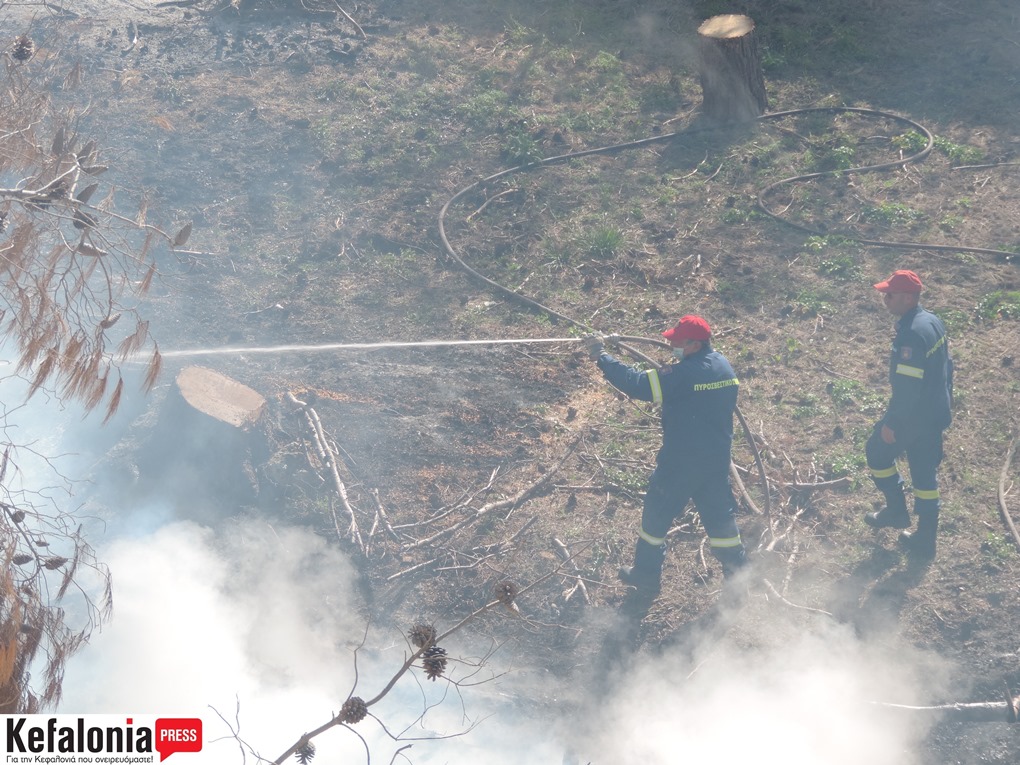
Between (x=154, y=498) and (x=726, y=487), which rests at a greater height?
(x=726, y=487)

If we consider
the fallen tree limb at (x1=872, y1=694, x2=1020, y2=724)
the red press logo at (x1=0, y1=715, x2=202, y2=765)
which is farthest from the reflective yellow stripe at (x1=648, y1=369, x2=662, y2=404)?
the red press logo at (x1=0, y1=715, x2=202, y2=765)

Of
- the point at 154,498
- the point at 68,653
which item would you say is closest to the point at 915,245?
the point at 154,498

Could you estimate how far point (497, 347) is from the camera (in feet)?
27.3

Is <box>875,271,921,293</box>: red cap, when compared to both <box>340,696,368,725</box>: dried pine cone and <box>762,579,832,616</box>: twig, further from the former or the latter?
<box>340,696,368,725</box>: dried pine cone

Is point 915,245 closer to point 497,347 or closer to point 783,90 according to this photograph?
point 783,90

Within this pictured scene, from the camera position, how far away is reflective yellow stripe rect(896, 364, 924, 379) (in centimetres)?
602

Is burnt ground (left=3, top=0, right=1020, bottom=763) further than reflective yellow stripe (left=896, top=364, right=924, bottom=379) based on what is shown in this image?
Yes

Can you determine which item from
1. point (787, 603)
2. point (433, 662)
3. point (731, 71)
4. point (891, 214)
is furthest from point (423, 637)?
point (731, 71)

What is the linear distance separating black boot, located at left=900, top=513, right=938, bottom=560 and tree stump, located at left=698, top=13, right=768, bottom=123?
6.26 meters

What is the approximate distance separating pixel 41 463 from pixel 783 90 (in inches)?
379

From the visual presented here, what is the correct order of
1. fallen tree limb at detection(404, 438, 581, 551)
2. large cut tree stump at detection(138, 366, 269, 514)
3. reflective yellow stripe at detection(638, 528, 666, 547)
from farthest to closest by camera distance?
large cut tree stump at detection(138, 366, 269, 514), fallen tree limb at detection(404, 438, 581, 551), reflective yellow stripe at detection(638, 528, 666, 547)

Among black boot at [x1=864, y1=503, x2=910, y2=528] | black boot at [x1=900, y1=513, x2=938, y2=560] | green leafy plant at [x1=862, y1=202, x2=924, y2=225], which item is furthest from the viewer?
green leafy plant at [x1=862, y1=202, x2=924, y2=225]

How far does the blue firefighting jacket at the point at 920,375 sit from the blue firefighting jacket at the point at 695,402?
1.22m

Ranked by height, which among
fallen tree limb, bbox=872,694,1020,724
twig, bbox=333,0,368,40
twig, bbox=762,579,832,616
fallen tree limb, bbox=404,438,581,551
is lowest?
fallen tree limb, bbox=872,694,1020,724
